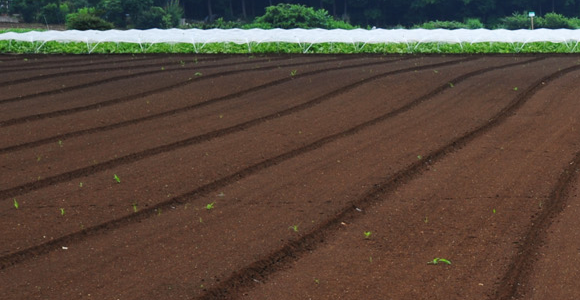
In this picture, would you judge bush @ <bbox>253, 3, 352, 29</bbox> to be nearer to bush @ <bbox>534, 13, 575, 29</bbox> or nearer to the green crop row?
bush @ <bbox>534, 13, 575, 29</bbox>

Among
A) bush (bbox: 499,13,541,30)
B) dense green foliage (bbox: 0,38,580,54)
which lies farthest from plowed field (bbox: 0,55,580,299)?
bush (bbox: 499,13,541,30)

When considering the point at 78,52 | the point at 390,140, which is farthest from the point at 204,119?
the point at 78,52

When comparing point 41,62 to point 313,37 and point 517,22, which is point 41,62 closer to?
point 313,37

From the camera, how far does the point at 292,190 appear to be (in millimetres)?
8984

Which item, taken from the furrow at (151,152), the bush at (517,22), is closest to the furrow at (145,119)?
the furrow at (151,152)

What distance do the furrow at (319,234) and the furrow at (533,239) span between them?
375 millimetres

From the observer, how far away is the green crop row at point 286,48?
27.5 metres

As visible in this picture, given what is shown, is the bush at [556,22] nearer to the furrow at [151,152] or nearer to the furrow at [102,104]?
the furrow at [102,104]

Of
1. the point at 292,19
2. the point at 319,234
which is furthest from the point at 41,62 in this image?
the point at 292,19

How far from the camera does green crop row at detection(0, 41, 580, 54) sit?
27.5 metres

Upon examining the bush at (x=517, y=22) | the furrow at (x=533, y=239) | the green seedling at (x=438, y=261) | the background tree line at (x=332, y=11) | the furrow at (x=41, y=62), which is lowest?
the bush at (x=517, y=22)

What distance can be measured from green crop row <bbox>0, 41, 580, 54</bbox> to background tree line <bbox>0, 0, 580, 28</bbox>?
26.5 m

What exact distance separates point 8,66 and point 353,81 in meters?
10.0

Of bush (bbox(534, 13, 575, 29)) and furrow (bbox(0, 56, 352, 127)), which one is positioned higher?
furrow (bbox(0, 56, 352, 127))
